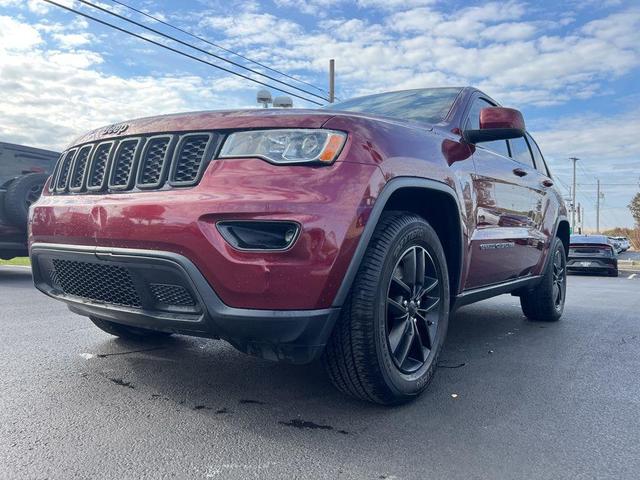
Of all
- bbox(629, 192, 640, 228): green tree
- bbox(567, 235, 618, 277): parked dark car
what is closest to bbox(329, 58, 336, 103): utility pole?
bbox(567, 235, 618, 277): parked dark car

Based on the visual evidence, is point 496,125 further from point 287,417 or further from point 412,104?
point 287,417

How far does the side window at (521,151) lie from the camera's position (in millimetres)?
4403

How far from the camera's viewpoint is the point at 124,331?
3424 millimetres

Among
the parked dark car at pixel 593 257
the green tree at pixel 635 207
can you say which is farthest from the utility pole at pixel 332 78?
the green tree at pixel 635 207

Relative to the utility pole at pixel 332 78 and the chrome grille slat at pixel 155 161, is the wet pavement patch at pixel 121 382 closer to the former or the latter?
the chrome grille slat at pixel 155 161

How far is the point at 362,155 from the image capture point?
2271mm

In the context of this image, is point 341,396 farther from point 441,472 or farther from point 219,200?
point 219,200

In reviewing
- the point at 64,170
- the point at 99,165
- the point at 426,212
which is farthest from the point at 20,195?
the point at 426,212

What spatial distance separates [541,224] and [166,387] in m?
3.35

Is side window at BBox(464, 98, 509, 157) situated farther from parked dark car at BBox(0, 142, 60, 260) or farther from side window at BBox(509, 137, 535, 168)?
parked dark car at BBox(0, 142, 60, 260)

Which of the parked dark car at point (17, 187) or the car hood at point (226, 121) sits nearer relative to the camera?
the car hood at point (226, 121)

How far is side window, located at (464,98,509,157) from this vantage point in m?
3.59

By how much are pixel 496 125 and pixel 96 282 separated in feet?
7.71

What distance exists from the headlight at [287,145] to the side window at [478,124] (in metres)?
1.54
